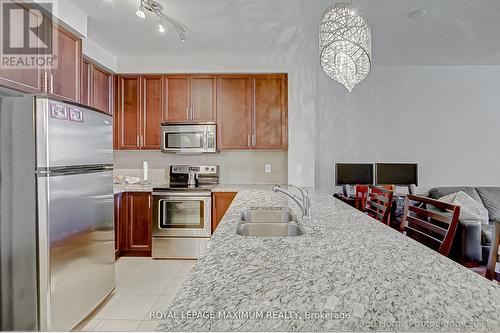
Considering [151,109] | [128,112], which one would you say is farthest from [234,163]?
[128,112]

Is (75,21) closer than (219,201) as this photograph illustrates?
Yes

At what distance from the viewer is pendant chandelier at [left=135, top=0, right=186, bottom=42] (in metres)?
2.32

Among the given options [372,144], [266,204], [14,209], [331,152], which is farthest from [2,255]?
[372,144]

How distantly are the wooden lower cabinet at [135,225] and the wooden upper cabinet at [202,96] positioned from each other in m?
1.21

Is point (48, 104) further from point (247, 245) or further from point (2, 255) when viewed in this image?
point (247, 245)

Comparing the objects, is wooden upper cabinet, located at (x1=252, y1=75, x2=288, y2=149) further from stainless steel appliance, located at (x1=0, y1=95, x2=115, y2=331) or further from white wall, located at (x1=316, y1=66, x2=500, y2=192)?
stainless steel appliance, located at (x1=0, y1=95, x2=115, y2=331)

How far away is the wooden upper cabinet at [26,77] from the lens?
1832 millimetres

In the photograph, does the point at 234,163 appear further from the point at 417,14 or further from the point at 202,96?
the point at 417,14

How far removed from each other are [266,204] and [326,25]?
4.39ft

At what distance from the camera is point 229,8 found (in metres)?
2.57

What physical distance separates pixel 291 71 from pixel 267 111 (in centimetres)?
60

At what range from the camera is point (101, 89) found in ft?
11.7

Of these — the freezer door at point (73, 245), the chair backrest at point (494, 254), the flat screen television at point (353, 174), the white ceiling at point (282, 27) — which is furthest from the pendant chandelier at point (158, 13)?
the flat screen television at point (353, 174)

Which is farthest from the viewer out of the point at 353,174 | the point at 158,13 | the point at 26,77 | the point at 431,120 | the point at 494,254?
the point at 431,120
